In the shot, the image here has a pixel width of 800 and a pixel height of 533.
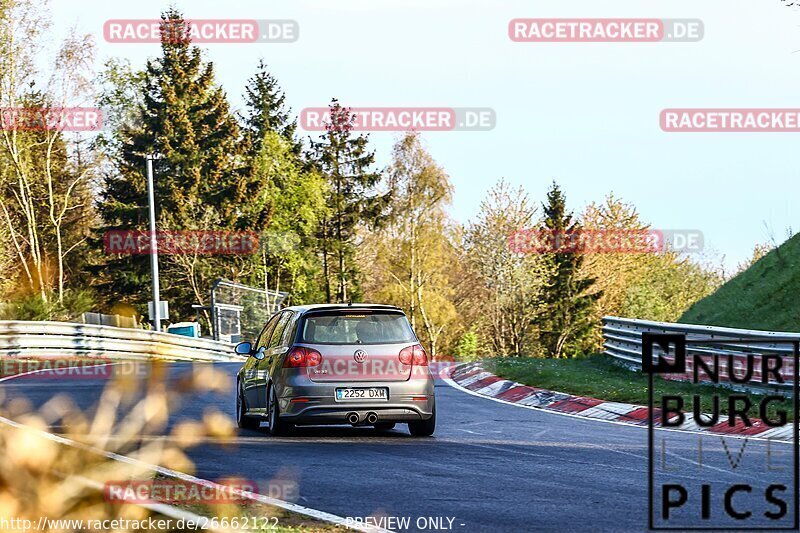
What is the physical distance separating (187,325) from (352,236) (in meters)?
34.3

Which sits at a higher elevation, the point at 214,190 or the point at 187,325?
the point at 214,190

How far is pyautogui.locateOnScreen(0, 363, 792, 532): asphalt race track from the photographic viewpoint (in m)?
8.09

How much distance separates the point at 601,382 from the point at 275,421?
7.93m

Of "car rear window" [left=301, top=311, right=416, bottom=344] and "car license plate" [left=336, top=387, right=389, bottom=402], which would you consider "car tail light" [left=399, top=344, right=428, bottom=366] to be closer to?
"car rear window" [left=301, top=311, right=416, bottom=344]

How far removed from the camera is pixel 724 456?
36.5 ft

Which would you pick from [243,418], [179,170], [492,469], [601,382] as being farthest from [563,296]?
[492,469]

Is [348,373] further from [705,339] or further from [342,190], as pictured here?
[342,190]

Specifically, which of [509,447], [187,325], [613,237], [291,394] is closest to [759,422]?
[509,447]

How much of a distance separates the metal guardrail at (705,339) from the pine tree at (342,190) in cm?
5229

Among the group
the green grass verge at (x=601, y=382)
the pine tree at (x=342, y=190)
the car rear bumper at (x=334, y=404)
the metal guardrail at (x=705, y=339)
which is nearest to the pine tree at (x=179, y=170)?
the pine tree at (x=342, y=190)

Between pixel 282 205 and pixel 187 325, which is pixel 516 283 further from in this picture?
pixel 187 325

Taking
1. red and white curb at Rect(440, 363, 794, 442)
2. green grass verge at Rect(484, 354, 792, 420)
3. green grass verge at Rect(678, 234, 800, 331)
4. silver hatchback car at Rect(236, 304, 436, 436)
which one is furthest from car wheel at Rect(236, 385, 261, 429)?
green grass verge at Rect(678, 234, 800, 331)

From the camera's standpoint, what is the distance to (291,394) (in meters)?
13.1

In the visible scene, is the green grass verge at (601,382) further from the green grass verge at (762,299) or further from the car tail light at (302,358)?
the car tail light at (302,358)
